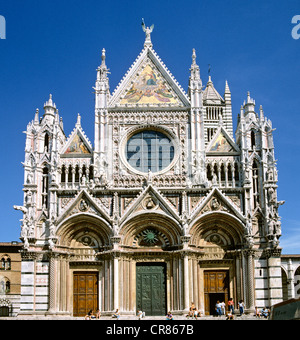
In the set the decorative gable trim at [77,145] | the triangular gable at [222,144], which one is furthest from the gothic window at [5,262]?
the triangular gable at [222,144]

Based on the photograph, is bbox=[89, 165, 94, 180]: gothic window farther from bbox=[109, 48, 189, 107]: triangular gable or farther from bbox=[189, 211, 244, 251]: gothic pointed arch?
bbox=[189, 211, 244, 251]: gothic pointed arch

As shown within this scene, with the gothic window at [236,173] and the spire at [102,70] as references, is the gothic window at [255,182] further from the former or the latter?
the spire at [102,70]

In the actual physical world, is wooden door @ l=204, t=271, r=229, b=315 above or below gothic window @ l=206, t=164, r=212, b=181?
below

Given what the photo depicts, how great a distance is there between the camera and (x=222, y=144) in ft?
107

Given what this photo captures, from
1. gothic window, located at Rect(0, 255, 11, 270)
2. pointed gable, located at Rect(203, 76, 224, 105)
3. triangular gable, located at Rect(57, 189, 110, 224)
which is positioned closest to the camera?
triangular gable, located at Rect(57, 189, 110, 224)

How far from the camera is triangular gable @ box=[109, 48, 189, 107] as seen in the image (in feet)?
110

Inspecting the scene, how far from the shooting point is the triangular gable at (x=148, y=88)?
110 feet

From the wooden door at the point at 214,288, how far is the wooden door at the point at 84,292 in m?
6.38

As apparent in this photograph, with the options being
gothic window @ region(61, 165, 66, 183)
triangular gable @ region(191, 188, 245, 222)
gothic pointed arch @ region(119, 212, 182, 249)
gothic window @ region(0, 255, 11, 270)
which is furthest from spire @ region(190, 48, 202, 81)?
gothic window @ region(0, 255, 11, 270)

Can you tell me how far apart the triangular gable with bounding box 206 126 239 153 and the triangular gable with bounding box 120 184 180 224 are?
4.42 meters

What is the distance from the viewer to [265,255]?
30.1 m
